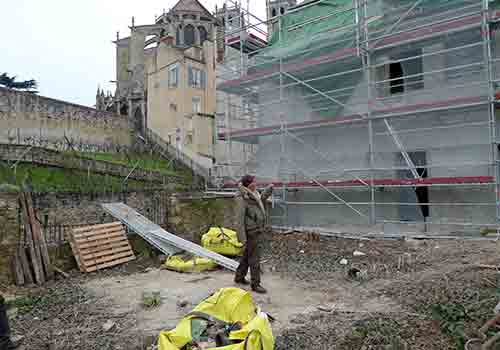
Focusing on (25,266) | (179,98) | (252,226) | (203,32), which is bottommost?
(25,266)

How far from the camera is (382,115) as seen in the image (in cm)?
1009

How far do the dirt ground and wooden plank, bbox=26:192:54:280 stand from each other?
54 centimetres

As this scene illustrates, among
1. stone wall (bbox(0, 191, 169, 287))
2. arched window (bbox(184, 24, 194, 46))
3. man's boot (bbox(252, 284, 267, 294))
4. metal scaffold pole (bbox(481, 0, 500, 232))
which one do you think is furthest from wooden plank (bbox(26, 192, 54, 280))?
arched window (bbox(184, 24, 194, 46))

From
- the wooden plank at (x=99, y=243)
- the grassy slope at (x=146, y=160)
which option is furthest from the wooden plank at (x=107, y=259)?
the grassy slope at (x=146, y=160)

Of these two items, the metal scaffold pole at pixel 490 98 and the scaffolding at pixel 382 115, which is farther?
the scaffolding at pixel 382 115

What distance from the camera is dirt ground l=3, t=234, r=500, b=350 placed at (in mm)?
4012

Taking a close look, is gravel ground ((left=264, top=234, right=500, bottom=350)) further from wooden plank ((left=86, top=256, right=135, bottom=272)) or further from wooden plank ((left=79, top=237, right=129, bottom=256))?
wooden plank ((left=79, top=237, right=129, bottom=256))

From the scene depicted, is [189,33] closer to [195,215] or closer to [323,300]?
[195,215]

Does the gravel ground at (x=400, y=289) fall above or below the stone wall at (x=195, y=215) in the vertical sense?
below

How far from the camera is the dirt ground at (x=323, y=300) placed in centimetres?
401

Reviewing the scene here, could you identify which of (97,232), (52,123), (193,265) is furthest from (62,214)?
Answer: (52,123)

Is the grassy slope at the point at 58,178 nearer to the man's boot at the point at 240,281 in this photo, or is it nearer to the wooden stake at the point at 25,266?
the wooden stake at the point at 25,266

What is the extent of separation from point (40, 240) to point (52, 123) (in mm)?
11985

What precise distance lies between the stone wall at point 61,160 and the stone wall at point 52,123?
5029mm
